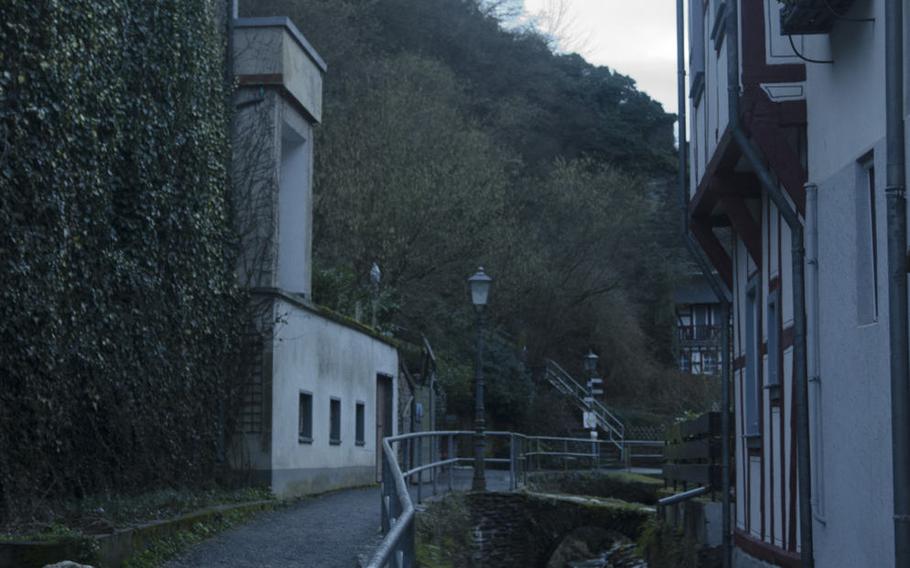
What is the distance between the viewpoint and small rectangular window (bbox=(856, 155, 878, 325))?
28.3ft

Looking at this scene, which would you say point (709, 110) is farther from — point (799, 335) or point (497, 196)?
point (497, 196)

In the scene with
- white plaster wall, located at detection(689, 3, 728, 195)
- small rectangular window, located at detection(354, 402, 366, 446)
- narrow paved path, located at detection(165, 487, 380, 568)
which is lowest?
narrow paved path, located at detection(165, 487, 380, 568)

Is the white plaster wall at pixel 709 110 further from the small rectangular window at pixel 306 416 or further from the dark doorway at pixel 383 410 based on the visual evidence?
the dark doorway at pixel 383 410

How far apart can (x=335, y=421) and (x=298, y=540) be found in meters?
8.75

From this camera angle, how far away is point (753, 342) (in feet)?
45.0

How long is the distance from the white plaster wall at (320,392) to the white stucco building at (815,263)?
22.0 ft

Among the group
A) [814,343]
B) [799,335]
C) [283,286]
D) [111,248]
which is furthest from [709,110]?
[283,286]

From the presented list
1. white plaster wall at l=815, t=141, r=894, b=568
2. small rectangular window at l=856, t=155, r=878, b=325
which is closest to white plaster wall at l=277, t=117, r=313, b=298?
white plaster wall at l=815, t=141, r=894, b=568

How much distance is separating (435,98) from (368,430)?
19.8m

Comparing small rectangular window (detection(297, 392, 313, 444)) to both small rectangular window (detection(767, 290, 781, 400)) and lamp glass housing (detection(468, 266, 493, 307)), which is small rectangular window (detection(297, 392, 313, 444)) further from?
small rectangular window (detection(767, 290, 781, 400))

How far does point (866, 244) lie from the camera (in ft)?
28.6

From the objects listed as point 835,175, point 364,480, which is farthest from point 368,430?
point 835,175

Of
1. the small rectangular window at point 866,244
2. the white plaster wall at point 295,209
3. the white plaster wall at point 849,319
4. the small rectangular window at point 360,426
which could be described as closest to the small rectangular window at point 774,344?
the white plaster wall at point 849,319

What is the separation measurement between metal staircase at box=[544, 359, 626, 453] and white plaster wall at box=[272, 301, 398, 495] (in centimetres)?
2219
